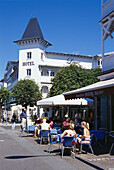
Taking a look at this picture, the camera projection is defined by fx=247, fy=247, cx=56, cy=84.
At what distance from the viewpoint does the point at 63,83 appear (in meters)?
34.7

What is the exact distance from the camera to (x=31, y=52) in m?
50.9

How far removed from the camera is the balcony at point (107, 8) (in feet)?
48.1

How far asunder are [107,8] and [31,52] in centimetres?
3684

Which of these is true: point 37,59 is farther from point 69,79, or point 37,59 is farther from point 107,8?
point 107,8

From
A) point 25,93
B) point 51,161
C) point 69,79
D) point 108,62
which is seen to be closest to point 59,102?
point 108,62

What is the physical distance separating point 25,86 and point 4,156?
108 feet

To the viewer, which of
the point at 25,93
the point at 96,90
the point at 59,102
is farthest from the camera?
the point at 25,93

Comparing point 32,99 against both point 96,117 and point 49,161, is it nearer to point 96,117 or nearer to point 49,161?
point 96,117

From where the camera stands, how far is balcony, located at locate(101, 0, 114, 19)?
1466cm

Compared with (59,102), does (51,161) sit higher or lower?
lower

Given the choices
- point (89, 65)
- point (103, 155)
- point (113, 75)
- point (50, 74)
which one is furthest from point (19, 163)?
point (89, 65)

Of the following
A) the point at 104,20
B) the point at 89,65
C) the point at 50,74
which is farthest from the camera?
the point at 89,65

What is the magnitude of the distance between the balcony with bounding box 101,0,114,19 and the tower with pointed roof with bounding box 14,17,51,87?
34.8 meters

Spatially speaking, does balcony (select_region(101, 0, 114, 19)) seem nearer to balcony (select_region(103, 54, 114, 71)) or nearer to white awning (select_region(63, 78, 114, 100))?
balcony (select_region(103, 54, 114, 71))
